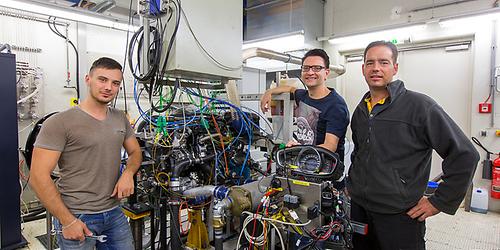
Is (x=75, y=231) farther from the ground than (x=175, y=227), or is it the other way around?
(x=75, y=231)

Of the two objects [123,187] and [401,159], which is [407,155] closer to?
[401,159]

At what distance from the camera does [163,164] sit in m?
2.15

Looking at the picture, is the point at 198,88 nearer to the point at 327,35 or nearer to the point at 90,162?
the point at 90,162

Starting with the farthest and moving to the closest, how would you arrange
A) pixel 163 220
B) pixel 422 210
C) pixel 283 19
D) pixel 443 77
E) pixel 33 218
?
pixel 283 19, pixel 443 77, pixel 33 218, pixel 163 220, pixel 422 210

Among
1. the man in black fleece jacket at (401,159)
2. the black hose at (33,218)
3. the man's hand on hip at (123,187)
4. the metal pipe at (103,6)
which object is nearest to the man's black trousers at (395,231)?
the man in black fleece jacket at (401,159)

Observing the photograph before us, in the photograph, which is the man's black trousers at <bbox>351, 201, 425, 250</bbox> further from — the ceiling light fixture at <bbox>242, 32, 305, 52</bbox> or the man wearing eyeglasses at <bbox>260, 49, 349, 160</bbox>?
the ceiling light fixture at <bbox>242, 32, 305, 52</bbox>

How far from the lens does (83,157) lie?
1.55 meters

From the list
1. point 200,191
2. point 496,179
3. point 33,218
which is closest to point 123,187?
point 200,191

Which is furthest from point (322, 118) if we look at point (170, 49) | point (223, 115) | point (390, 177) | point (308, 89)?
point (170, 49)

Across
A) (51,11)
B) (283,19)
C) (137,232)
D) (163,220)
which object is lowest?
(137,232)

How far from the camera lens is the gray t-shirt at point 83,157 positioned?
1484mm

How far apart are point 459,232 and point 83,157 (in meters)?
3.81

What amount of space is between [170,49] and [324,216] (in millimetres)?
1425

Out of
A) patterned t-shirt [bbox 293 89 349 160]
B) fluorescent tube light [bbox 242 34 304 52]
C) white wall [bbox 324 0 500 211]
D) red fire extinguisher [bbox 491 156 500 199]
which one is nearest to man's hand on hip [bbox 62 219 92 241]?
patterned t-shirt [bbox 293 89 349 160]
